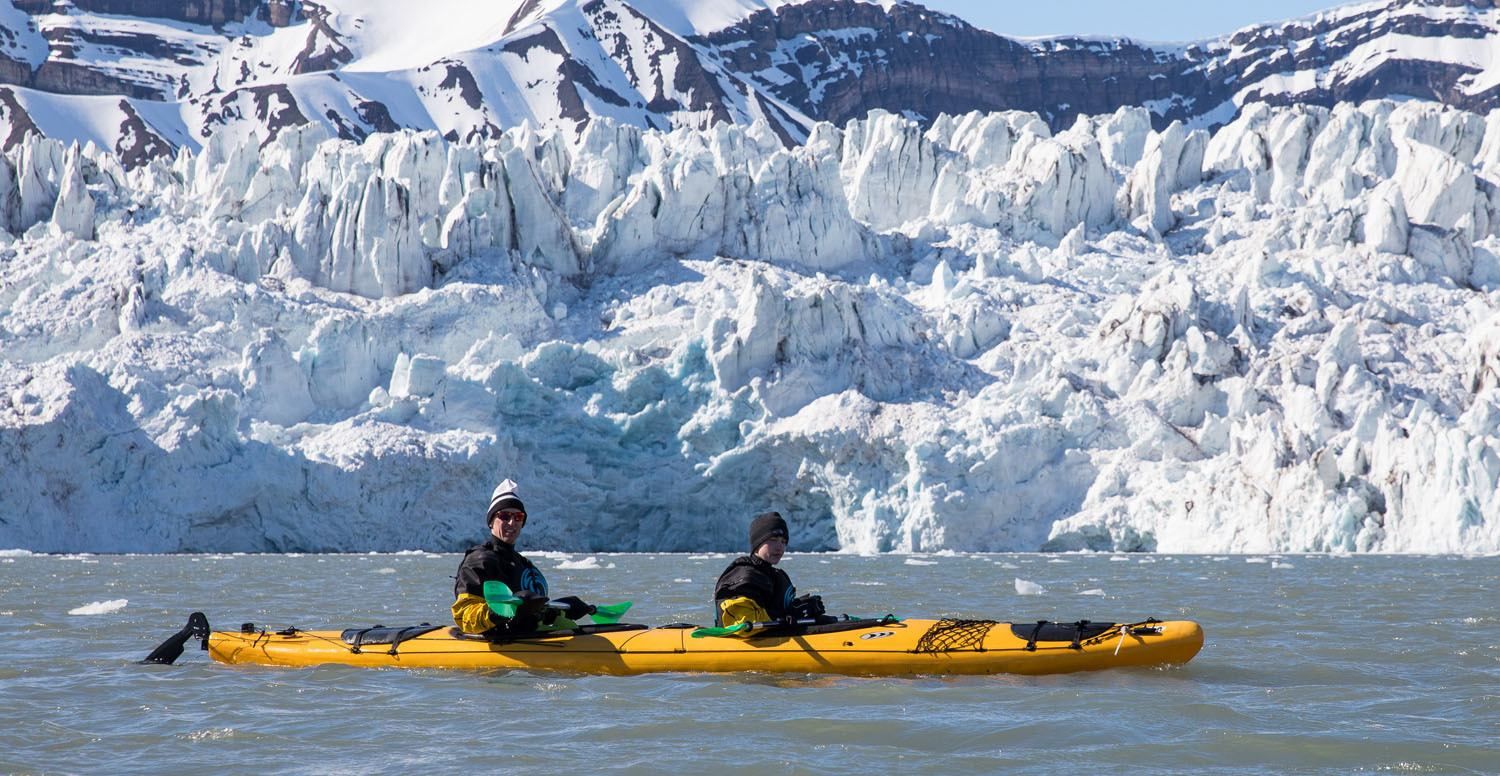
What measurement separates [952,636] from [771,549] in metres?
1.45

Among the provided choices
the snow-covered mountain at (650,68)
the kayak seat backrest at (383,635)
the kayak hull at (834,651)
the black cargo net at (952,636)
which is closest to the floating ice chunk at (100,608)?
the kayak seat backrest at (383,635)

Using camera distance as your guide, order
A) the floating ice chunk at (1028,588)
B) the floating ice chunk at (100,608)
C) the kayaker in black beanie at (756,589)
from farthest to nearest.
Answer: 1. the floating ice chunk at (1028,588)
2. the floating ice chunk at (100,608)
3. the kayaker in black beanie at (756,589)

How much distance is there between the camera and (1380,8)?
110 meters

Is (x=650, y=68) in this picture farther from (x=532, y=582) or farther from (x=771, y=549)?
(x=771, y=549)

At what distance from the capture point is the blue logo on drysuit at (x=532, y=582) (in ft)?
34.2

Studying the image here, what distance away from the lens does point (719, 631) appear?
34.2ft

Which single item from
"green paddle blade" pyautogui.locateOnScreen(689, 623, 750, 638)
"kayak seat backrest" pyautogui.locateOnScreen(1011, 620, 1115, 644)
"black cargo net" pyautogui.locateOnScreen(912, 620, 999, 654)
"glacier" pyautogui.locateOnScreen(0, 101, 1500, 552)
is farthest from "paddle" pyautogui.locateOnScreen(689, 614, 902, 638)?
"glacier" pyautogui.locateOnScreen(0, 101, 1500, 552)

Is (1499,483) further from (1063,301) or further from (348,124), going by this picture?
(348,124)

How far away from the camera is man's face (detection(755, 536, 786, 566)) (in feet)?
33.0

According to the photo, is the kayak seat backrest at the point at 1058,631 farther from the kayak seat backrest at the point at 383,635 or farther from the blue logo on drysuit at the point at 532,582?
the kayak seat backrest at the point at 383,635

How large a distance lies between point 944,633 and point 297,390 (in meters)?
29.3

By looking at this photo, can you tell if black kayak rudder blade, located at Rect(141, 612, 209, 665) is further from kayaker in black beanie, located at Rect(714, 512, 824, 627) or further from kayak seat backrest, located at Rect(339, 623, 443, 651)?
kayaker in black beanie, located at Rect(714, 512, 824, 627)

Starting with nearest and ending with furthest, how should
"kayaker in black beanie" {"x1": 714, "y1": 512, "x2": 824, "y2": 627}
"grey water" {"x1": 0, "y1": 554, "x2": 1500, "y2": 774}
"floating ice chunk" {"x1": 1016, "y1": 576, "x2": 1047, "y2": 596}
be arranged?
"grey water" {"x1": 0, "y1": 554, "x2": 1500, "y2": 774} < "kayaker in black beanie" {"x1": 714, "y1": 512, "x2": 824, "y2": 627} < "floating ice chunk" {"x1": 1016, "y1": 576, "x2": 1047, "y2": 596}

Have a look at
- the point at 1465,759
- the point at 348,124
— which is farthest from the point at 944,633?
the point at 348,124
